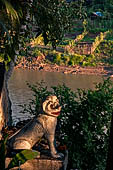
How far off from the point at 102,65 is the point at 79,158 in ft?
67.8

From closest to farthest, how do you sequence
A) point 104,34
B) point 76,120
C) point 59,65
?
1. point 76,120
2. point 59,65
3. point 104,34

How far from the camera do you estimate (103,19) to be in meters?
33.6

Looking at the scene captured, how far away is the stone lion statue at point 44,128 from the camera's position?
4617 millimetres

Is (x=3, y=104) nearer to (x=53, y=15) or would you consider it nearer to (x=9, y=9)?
(x=53, y=15)

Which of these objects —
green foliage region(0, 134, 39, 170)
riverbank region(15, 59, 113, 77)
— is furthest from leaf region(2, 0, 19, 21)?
riverbank region(15, 59, 113, 77)

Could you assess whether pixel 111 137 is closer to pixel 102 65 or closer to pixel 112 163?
pixel 112 163

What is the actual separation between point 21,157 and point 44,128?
53 centimetres

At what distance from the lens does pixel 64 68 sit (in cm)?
2430

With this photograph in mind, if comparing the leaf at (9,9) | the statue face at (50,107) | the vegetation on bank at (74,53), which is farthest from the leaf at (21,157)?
the vegetation on bank at (74,53)

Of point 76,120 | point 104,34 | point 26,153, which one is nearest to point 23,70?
point 104,34

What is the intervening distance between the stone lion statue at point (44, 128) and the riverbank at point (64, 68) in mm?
18092

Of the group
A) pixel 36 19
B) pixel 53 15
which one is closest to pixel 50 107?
pixel 53 15

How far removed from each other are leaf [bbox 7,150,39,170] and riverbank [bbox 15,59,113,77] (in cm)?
1842

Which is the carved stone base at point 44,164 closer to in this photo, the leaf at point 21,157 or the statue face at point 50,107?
the leaf at point 21,157
